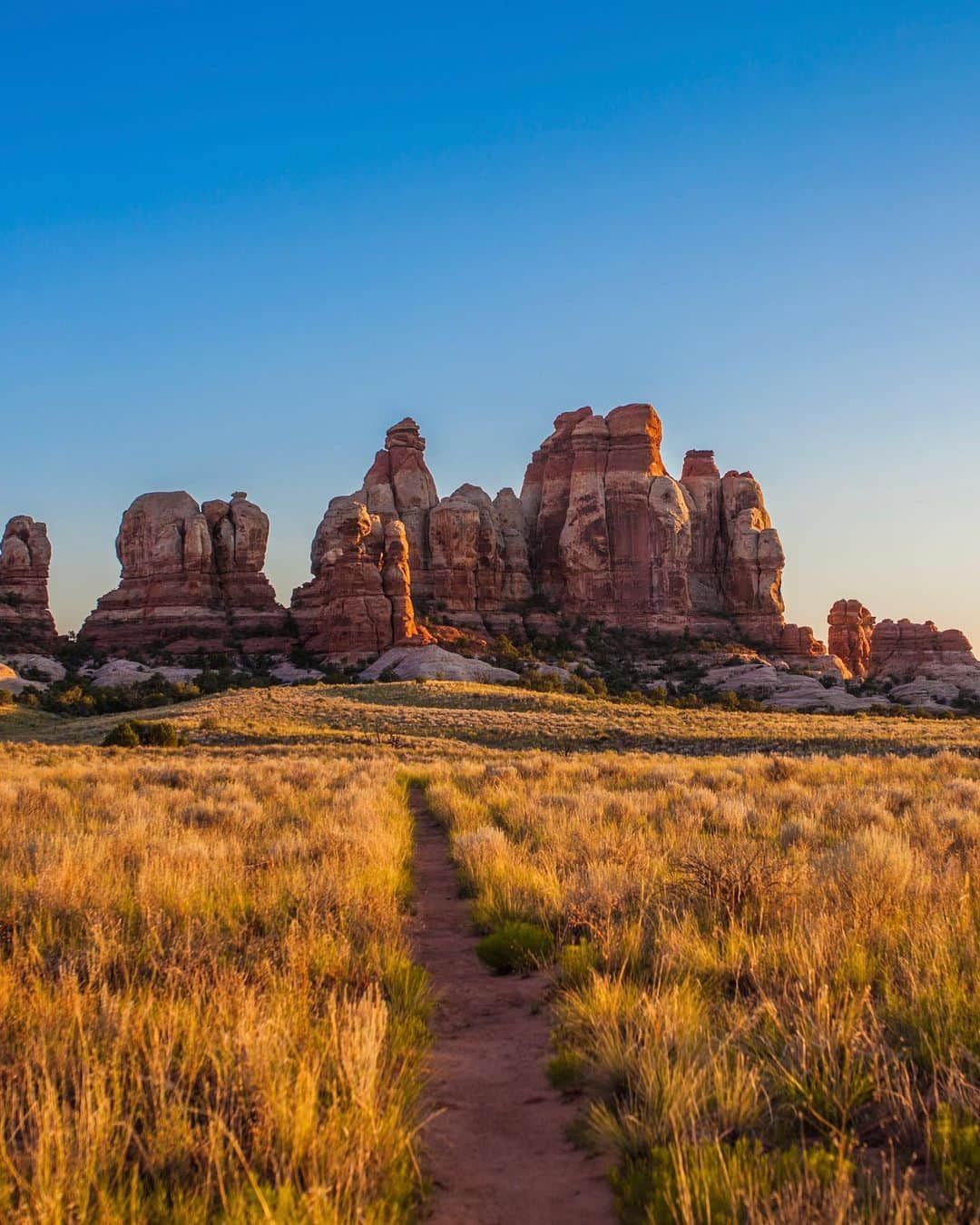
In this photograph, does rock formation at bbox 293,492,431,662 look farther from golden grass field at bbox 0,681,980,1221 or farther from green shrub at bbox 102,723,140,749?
golden grass field at bbox 0,681,980,1221

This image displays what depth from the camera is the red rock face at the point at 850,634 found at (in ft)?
359

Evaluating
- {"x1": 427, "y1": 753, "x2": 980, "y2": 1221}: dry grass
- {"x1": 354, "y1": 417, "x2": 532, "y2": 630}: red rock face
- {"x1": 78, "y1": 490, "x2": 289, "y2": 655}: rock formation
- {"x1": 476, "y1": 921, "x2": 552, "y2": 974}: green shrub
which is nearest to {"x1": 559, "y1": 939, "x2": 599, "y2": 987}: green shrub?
{"x1": 427, "y1": 753, "x2": 980, "y2": 1221}: dry grass

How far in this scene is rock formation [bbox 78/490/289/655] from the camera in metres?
83.4

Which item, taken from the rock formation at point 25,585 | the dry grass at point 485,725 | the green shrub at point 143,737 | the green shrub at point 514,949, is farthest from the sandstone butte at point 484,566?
the green shrub at point 514,949

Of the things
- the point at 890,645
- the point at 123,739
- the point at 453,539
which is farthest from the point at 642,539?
the point at 123,739

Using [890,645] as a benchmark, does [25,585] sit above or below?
above

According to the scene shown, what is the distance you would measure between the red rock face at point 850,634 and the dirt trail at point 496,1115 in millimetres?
110420

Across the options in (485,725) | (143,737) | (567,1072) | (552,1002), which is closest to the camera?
(567,1072)

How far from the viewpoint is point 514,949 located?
7.01 meters

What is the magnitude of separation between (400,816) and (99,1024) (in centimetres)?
954

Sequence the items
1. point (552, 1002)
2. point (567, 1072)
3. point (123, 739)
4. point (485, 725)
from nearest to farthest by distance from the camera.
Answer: point (567, 1072) → point (552, 1002) → point (123, 739) → point (485, 725)

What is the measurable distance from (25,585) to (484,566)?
151 ft

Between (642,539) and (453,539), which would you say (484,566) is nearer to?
(453,539)

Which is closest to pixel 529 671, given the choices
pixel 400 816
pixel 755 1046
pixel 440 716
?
pixel 440 716
